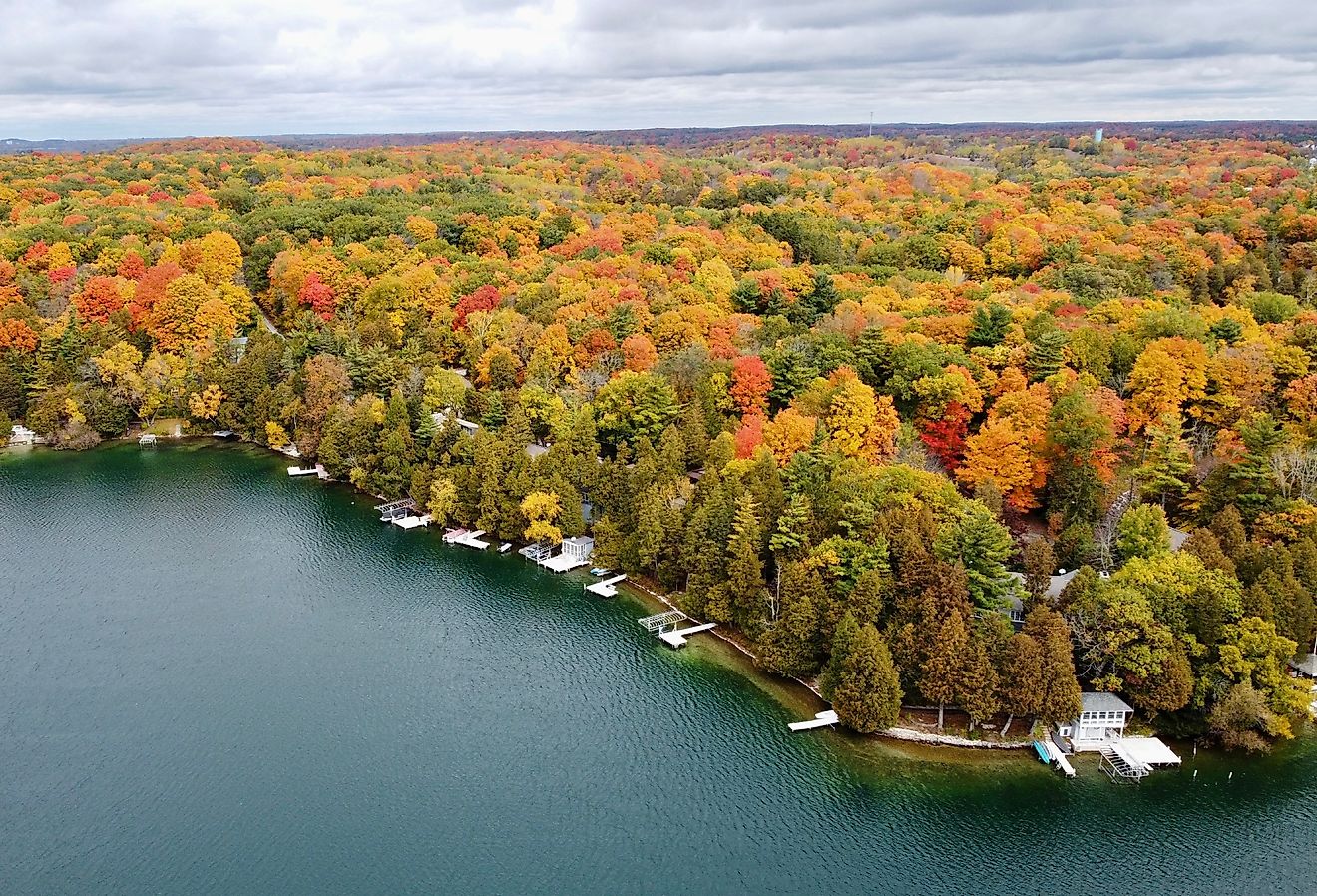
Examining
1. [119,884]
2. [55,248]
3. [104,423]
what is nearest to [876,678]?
[119,884]

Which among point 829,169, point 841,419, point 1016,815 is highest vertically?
point 829,169

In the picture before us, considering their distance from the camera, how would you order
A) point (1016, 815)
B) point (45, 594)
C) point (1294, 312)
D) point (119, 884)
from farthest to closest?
point (1294, 312), point (45, 594), point (1016, 815), point (119, 884)

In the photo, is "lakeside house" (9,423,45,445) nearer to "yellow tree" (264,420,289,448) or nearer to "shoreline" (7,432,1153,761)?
"yellow tree" (264,420,289,448)

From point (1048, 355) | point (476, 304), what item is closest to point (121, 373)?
point (476, 304)

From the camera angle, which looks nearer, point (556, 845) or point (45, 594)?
point (556, 845)

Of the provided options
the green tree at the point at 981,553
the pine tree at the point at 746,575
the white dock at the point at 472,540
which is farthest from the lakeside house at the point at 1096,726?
the white dock at the point at 472,540

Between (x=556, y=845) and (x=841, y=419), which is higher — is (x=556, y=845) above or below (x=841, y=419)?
below

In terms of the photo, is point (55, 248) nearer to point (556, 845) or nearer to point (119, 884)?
point (119, 884)
